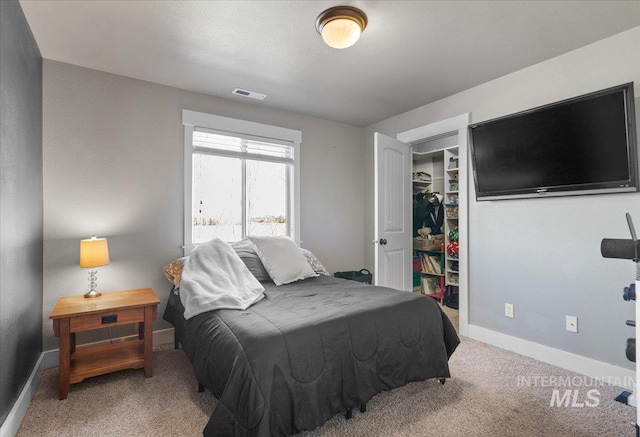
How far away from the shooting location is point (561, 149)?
2461 millimetres

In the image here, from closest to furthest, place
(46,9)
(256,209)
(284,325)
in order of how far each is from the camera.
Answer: (284,325) < (46,9) < (256,209)

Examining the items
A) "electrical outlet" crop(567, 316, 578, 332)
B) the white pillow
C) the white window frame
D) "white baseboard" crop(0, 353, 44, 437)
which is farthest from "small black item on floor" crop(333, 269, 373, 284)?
"white baseboard" crop(0, 353, 44, 437)

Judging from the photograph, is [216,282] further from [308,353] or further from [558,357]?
[558,357]

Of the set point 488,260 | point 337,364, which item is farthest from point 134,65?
point 488,260

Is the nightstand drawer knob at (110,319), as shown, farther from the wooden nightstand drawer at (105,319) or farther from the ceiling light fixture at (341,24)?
the ceiling light fixture at (341,24)

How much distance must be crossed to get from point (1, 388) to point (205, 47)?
2.38 m

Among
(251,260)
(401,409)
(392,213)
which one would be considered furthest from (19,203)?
(392,213)

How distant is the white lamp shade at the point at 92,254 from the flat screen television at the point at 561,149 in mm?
3254

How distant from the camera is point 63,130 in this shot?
2652mm

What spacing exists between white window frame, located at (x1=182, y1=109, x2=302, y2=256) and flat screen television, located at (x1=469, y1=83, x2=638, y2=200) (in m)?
1.92

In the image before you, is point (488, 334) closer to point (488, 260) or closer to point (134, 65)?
point (488, 260)

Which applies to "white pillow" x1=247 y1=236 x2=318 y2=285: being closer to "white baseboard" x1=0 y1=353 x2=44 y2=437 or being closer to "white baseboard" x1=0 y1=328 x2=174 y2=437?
"white baseboard" x1=0 y1=328 x2=174 y2=437

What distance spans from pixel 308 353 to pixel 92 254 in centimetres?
189

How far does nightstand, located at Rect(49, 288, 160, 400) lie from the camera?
212cm
